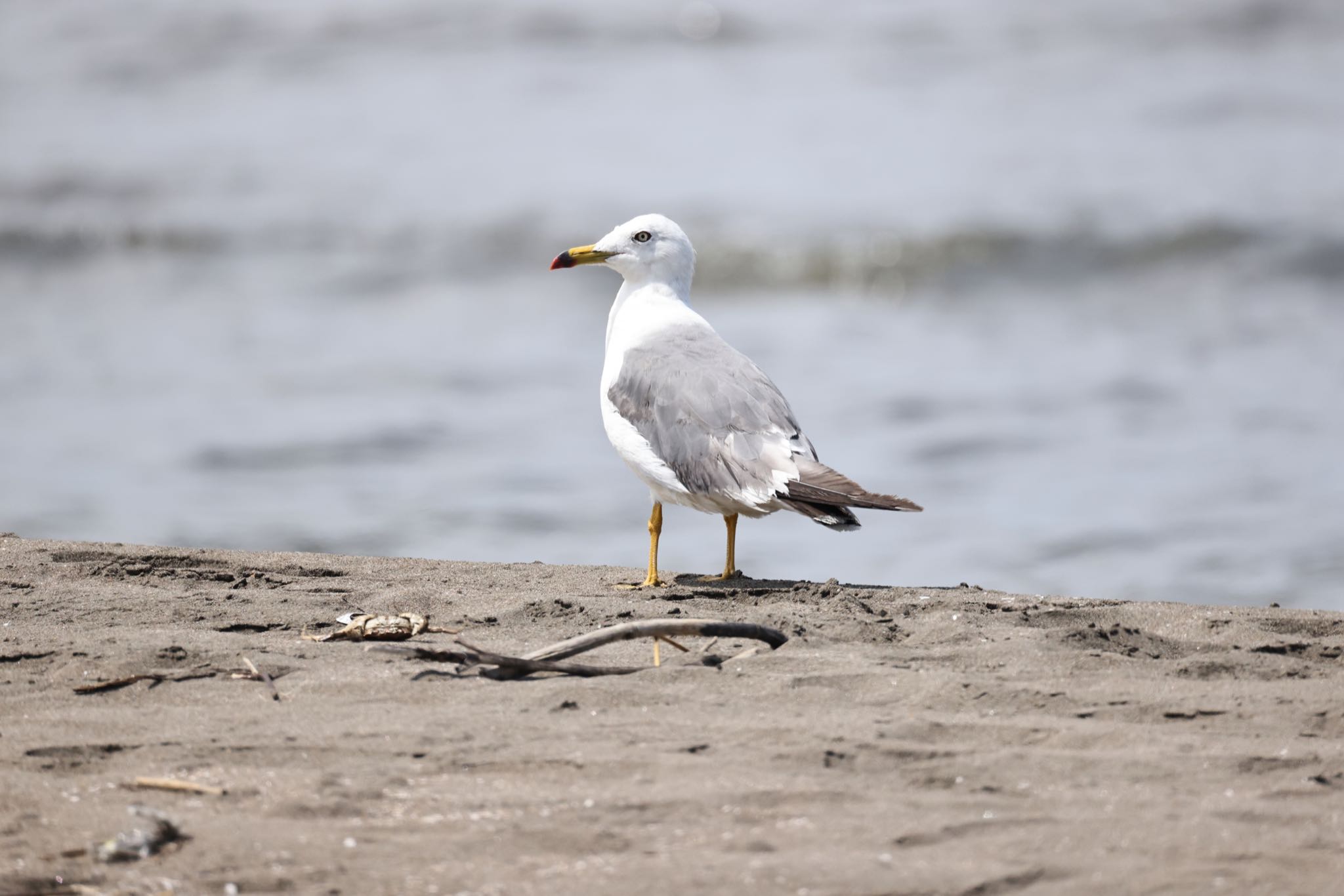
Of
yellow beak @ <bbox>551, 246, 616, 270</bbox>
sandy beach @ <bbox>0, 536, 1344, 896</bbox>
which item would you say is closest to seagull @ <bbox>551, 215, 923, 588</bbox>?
yellow beak @ <bbox>551, 246, 616, 270</bbox>

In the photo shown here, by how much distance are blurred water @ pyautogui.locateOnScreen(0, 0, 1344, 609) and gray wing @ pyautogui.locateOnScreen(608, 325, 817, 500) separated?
1.63 metres

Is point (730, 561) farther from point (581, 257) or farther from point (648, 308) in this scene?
point (581, 257)

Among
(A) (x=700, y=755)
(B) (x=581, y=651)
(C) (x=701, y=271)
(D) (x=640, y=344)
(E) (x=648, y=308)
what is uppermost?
(C) (x=701, y=271)

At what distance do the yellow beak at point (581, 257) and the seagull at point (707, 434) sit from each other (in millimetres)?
327

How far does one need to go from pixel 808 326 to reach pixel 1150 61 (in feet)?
23.1

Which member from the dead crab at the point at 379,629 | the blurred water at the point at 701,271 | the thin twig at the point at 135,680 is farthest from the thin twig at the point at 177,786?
the blurred water at the point at 701,271

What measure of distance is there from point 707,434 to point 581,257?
4.41 feet

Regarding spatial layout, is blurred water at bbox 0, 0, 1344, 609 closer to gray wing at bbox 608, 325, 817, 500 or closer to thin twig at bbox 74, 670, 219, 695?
gray wing at bbox 608, 325, 817, 500

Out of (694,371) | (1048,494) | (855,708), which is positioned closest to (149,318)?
(1048,494)

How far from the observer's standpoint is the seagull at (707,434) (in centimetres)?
446

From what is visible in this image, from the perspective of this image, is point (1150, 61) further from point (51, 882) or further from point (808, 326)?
point (51, 882)

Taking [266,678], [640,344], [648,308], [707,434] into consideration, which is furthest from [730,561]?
[266,678]

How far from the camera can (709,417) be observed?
4793mm

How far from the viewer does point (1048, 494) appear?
7520 mm
